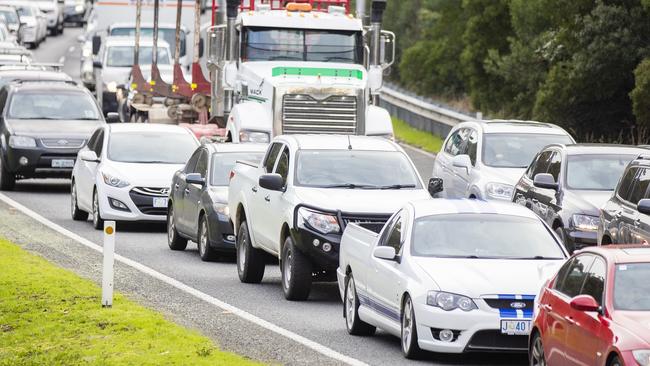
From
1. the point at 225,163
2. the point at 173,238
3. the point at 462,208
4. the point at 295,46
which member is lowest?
the point at 173,238

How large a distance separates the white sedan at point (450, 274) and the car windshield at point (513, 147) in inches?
348

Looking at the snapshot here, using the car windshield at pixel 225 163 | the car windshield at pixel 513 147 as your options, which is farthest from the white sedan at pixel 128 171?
the car windshield at pixel 513 147

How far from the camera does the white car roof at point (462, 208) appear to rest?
15.5 metres

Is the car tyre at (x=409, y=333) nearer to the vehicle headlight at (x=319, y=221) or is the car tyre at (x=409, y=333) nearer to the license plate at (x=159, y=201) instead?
the vehicle headlight at (x=319, y=221)

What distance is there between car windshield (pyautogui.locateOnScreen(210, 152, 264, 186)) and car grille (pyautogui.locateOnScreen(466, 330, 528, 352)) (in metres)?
9.84

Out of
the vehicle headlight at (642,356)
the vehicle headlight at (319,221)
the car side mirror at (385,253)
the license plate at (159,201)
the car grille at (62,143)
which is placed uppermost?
the vehicle headlight at (642,356)

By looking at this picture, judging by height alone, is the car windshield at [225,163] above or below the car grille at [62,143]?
above

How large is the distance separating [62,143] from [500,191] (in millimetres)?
10636

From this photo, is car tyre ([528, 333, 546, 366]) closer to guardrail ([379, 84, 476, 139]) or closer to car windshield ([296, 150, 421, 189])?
car windshield ([296, 150, 421, 189])

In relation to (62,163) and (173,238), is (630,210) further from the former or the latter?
(62,163)

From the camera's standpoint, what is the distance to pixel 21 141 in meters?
31.8

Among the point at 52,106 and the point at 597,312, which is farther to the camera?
the point at 52,106

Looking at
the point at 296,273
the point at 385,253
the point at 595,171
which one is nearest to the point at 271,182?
the point at 296,273

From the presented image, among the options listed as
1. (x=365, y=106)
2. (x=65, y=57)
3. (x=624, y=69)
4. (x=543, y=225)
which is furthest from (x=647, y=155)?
(x=65, y=57)
